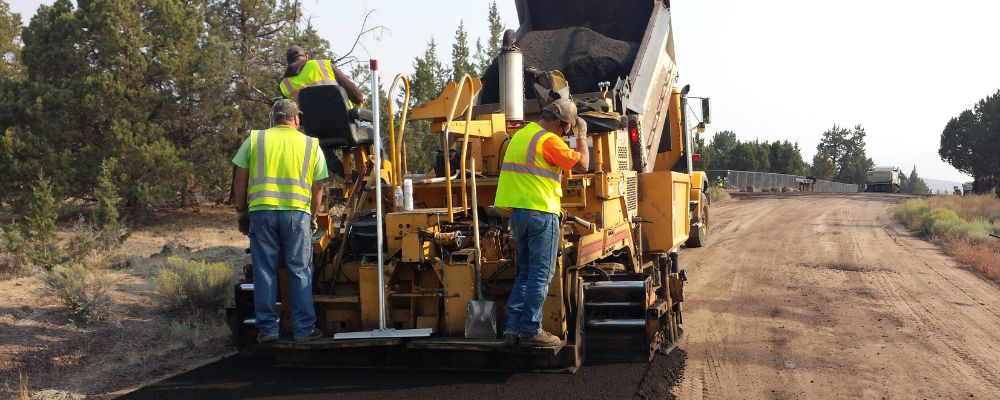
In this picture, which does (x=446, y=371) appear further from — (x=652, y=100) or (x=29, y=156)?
(x=29, y=156)

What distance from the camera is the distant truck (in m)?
51.5

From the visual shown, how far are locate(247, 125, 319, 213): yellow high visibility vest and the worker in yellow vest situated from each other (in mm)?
920

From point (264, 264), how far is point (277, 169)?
26.2 inches

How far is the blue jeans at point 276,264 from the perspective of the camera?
513 centimetres

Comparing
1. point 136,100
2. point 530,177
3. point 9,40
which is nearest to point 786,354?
A: point 530,177

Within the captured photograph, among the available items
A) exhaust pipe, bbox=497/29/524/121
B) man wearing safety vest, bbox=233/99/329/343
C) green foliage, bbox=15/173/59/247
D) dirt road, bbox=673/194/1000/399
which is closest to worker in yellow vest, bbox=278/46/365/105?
man wearing safety vest, bbox=233/99/329/343

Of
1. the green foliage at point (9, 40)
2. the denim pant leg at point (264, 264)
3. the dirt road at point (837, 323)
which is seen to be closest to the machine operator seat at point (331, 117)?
the denim pant leg at point (264, 264)

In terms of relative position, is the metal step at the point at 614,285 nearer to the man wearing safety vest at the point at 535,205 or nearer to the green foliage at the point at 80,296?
the man wearing safety vest at the point at 535,205

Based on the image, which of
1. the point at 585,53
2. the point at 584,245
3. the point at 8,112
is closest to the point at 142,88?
the point at 8,112

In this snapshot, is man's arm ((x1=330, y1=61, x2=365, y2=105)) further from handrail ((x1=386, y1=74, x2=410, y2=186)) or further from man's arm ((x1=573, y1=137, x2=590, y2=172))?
man's arm ((x1=573, y1=137, x2=590, y2=172))

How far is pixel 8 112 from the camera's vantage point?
1545 centimetres

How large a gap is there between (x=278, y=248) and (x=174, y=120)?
43.2 feet

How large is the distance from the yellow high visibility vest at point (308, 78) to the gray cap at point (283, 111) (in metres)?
0.81

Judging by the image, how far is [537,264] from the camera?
4969mm
